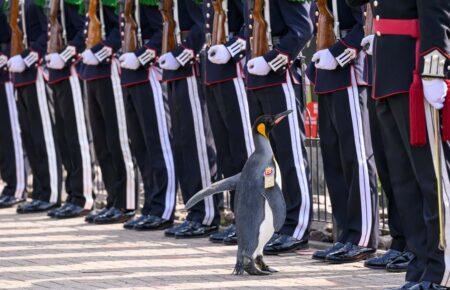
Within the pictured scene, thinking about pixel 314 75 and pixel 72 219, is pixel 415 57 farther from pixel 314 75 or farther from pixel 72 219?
pixel 72 219

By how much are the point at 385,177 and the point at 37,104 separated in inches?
185

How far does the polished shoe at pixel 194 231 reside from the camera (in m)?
9.84

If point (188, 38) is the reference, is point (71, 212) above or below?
below

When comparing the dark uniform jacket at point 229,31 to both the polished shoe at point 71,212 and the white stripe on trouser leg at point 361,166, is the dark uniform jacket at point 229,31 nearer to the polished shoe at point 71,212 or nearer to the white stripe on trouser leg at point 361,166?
the white stripe on trouser leg at point 361,166

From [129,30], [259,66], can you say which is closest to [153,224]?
[129,30]

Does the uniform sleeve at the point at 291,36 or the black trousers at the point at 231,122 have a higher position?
the uniform sleeve at the point at 291,36

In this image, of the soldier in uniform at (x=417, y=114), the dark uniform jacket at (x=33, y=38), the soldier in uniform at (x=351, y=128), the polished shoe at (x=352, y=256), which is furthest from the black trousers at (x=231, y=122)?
the dark uniform jacket at (x=33, y=38)

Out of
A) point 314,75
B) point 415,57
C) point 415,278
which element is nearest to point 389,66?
point 415,57

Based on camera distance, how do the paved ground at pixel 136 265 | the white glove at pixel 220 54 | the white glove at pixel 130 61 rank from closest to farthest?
the paved ground at pixel 136 265 < the white glove at pixel 220 54 < the white glove at pixel 130 61

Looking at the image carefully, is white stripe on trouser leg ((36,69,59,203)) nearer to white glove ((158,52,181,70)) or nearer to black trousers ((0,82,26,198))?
black trousers ((0,82,26,198))

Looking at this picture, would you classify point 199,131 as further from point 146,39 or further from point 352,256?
point 352,256

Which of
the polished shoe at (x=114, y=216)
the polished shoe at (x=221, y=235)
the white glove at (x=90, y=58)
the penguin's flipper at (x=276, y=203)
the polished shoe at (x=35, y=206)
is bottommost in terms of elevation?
the polished shoe at (x=221, y=235)

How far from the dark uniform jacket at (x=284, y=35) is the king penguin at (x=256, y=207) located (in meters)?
1.10

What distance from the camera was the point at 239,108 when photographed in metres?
9.48
